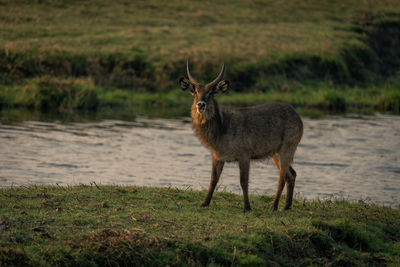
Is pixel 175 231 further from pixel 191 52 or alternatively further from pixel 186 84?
pixel 191 52

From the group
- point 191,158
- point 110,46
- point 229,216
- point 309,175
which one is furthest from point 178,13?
point 229,216

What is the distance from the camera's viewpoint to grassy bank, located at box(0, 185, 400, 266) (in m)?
7.05

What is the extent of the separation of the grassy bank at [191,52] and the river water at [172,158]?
176 inches

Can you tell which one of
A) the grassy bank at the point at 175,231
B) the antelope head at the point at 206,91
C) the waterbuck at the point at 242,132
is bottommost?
the grassy bank at the point at 175,231

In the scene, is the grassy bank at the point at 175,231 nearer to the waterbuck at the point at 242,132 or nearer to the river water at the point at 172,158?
the waterbuck at the point at 242,132

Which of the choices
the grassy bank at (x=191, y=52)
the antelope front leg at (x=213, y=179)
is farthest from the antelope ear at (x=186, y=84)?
the grassy bank at (x=191, y=52)

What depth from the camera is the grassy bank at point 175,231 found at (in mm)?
7051

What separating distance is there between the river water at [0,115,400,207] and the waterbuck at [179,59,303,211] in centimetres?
60

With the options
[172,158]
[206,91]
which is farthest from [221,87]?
[172,158]

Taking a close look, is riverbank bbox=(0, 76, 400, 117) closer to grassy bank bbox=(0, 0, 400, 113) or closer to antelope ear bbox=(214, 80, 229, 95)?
grassy bank bbox=(0, 0, 400, 113)

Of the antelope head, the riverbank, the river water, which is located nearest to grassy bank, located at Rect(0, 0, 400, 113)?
the riverbank

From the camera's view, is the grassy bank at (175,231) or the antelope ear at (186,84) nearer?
the grassy bank at (175,231)

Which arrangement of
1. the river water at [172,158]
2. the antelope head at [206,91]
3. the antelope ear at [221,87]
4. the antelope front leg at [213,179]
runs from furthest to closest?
the river water at [172,158] < the antelope front leg at [213,179] < the antelope ear at [221,87] < the antelope head at [206,91]

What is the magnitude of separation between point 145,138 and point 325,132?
22.7 ft
